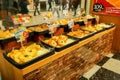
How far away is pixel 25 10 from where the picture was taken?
7.21ft

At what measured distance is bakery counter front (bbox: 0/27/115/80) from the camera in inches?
57.3

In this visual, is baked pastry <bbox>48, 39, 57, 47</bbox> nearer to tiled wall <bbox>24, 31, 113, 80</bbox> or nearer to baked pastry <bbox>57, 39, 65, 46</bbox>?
baked pastry <bbox>57, 39, 65, 46</bbox>

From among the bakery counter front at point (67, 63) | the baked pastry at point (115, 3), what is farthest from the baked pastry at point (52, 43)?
the baked pastry at point (115, 3)

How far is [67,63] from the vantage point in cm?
194

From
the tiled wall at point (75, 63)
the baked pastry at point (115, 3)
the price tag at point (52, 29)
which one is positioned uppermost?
the baked pastry at point (115, 3)

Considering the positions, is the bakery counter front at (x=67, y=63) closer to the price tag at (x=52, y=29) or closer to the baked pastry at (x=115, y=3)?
the price tag at (x=52, y=29)

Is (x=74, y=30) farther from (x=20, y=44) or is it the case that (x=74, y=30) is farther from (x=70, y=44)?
(x=20, y=44)

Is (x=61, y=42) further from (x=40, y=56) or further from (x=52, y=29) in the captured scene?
(x=40, y=56)

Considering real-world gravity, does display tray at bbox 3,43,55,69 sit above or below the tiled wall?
above

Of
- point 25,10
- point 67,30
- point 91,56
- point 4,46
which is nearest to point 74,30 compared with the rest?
point 67,30

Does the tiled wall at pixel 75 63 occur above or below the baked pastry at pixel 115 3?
below

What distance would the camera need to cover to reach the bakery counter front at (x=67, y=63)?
1.46 meters

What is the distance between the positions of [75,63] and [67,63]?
0.78 ft

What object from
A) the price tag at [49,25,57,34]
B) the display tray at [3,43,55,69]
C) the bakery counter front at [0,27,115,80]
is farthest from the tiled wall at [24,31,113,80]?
the price tag at [49,25,57,34]
